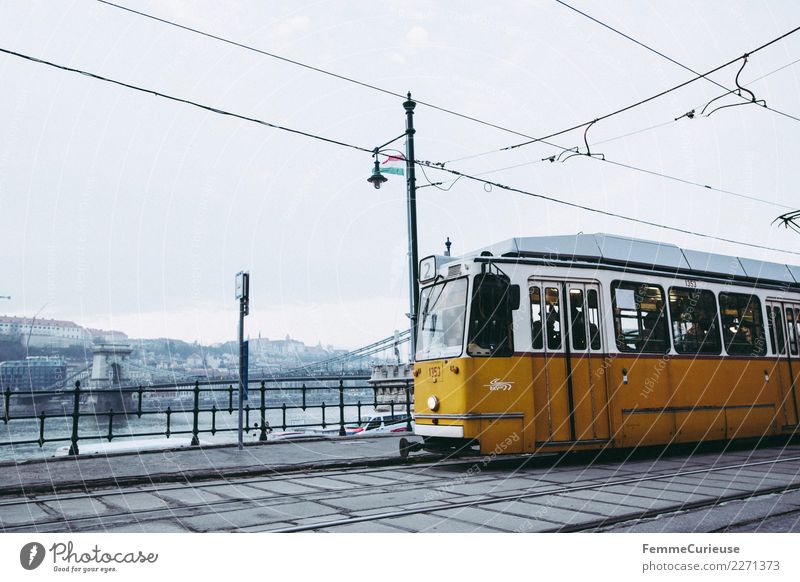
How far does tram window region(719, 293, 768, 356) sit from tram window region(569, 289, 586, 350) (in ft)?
10.8

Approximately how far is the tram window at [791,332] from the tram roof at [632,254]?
588 millimetres

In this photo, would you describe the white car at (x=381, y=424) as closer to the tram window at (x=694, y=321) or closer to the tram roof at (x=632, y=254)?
the tram window at (x=694, y=321)

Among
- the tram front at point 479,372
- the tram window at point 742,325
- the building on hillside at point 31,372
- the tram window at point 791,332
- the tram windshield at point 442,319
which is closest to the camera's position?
the building on hillside at point 31,372

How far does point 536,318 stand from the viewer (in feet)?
27.5

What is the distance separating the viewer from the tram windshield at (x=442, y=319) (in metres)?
8.12

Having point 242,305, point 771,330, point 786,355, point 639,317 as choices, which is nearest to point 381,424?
point 786,355

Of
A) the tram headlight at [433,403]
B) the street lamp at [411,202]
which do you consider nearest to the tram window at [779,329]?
the street lamp at [411,202]

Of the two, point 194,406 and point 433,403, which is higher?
point 433,403

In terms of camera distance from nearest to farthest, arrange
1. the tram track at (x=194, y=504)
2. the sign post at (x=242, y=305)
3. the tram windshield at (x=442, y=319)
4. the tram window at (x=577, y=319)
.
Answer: the tram track at (x=194, y=504), the tram windshield at (x=442, y=319), the tram window at (x=577, y=319), the sign post at (x=242, y=305)

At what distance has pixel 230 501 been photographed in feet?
19.0

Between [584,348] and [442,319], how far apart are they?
2.04 meters

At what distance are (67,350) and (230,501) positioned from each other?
9.29 feet

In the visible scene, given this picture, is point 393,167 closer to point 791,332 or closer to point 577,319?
point 577,319
